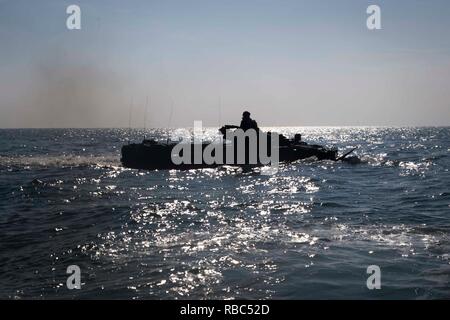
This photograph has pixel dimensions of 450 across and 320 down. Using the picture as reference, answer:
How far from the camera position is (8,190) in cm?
2662

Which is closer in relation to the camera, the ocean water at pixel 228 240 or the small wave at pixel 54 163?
the ocean water at pixel 228 240

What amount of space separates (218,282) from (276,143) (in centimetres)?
3180

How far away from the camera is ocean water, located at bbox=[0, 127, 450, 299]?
30.9ft

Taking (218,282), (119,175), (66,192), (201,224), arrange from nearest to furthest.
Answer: (218,282)
(201,224)
(66,192)
(119,175)

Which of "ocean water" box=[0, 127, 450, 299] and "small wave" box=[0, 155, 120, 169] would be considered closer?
"ocean water" box=[0, 127, 450, 299]

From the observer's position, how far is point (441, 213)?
1747cm

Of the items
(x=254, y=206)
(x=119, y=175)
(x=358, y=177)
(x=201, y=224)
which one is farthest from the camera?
(x=119, y=175)

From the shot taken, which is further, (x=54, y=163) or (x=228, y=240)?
(x=54, y=163)

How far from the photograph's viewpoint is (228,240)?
13266 mm

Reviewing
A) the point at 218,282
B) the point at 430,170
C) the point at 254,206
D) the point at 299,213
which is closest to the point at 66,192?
the point at 254,206

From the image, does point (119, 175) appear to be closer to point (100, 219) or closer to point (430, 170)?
point (100, 219)

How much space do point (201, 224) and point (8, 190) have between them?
1624cm

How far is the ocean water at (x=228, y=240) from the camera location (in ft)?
30.9

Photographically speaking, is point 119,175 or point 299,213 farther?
point 119,175
